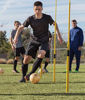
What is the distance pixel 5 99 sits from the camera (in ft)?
19.9

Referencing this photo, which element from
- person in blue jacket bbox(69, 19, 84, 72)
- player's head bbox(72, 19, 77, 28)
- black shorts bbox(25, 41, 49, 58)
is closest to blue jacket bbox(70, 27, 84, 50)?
person in blue jacket bbox(69, 19, 84, 72)

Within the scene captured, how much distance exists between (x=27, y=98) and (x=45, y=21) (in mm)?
2957

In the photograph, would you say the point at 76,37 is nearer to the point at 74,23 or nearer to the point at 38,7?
the point at 74,23

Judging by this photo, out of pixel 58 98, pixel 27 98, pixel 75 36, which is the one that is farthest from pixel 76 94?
pixel 75 36

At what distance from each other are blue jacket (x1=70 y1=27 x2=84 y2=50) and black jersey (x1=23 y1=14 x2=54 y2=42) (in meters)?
6.00

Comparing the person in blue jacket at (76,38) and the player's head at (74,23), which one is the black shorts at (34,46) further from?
the person in blue jacket at (76,38)

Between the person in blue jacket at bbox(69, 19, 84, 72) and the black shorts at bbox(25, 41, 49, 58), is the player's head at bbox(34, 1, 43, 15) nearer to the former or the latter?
the black shorts at bbox(25, 41, 49, 58)

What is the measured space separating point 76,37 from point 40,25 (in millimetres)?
6331

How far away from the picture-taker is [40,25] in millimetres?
8625

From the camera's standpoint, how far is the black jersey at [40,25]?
8586mm

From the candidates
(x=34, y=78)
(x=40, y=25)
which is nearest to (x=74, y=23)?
→ (x=40, y=25)

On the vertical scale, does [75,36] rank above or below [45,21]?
below

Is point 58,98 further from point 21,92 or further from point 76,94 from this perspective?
point 21,92

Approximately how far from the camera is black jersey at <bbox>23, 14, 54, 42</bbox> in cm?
859
